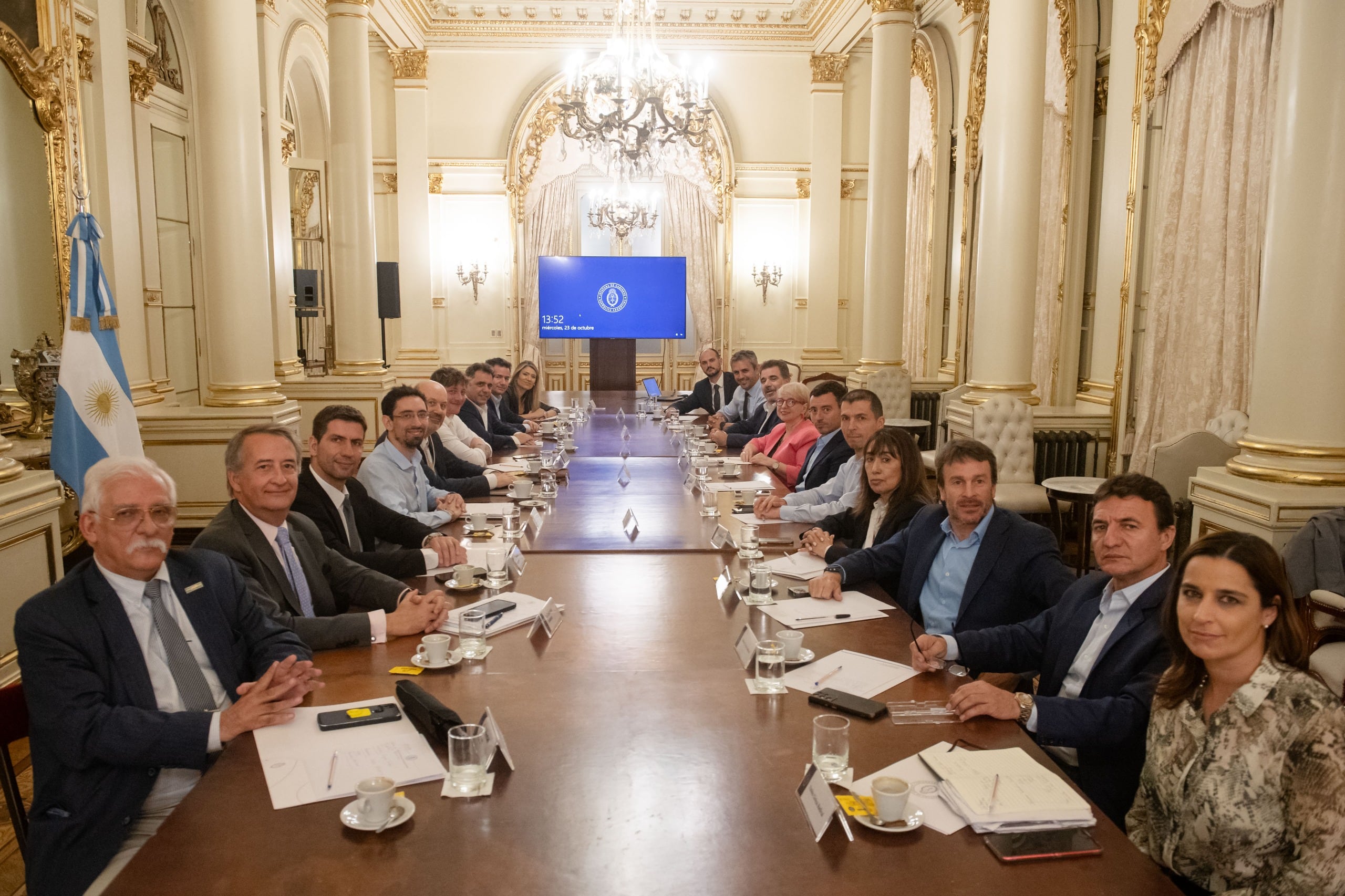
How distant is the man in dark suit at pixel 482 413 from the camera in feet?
22.8

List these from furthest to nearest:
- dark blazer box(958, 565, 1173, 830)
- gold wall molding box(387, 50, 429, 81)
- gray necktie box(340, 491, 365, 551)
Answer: gold wall molding box(387, 50, 429, 81) → gray necktie box(340, 491, 365, 551) → dark blazer box(958, 565, 1173, 830)

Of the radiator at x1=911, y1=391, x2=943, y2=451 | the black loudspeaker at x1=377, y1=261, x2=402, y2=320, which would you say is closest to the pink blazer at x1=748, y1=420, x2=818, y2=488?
the radiator at x1=911, y1=391, x2=943, y2=451

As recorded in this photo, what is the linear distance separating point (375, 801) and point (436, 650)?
764 millimetres

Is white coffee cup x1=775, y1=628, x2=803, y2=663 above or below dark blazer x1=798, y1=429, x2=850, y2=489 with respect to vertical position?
below

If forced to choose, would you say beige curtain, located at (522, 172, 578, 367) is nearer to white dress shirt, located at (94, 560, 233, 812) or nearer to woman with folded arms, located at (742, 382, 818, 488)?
woman with folded arms, located at (742, 382, 818, 488)

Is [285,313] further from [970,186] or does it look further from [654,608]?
[654,608]

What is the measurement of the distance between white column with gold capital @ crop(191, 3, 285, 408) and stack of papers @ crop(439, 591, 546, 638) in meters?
4.14

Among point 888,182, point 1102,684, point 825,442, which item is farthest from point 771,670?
point 888,182

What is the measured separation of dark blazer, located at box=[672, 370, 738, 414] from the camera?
9.09 metres

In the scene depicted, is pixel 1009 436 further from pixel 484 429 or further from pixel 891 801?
pixel 891 801

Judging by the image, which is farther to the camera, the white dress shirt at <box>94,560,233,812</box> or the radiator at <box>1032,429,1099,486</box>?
the radiator at <box>1032,429,1099,486</box>

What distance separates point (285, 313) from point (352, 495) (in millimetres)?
5748

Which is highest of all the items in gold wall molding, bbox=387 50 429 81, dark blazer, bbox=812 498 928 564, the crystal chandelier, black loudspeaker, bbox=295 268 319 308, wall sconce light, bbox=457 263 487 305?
gold wall molding, bbox=387 50 429 81

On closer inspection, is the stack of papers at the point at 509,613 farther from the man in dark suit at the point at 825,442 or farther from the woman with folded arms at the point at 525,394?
the woman with folded arms at the point at 525,394
